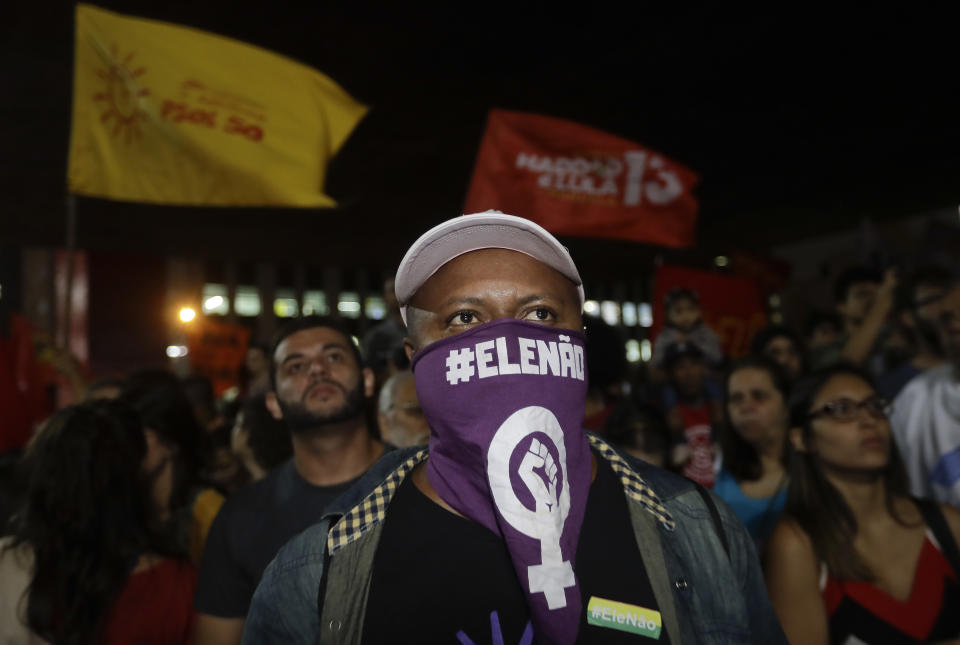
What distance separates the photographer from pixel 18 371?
7395 millimetres

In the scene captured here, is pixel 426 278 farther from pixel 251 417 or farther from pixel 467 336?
pixel 251 417

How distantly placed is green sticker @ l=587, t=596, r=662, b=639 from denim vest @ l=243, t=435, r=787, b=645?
2 centimetres

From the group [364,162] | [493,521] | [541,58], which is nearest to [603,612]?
[493,521]

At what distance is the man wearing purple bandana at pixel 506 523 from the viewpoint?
1405 mm

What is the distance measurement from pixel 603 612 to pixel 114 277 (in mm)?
19884

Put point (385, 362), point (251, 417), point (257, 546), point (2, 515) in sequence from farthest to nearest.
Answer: point (385, 362) → point (251, 417) → point (2, 515) → point (257, 546)

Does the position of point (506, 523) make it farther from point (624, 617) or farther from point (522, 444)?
point (624, 617)

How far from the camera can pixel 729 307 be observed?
729cm

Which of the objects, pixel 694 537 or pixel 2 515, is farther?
pixel 2 515

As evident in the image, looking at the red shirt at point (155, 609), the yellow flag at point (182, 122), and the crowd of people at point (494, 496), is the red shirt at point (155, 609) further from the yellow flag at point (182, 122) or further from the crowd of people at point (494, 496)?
the yellow flag at point (182, 122)

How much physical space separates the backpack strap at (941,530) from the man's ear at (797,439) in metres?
0.41

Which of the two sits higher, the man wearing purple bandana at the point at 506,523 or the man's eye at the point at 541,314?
the man's eye at the point at 541,314

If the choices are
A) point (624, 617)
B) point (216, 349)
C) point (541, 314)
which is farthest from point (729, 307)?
point (216, 349)

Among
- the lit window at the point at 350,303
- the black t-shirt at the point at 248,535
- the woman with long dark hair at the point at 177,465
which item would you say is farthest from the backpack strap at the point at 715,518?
the lit window at the point at 350,303
